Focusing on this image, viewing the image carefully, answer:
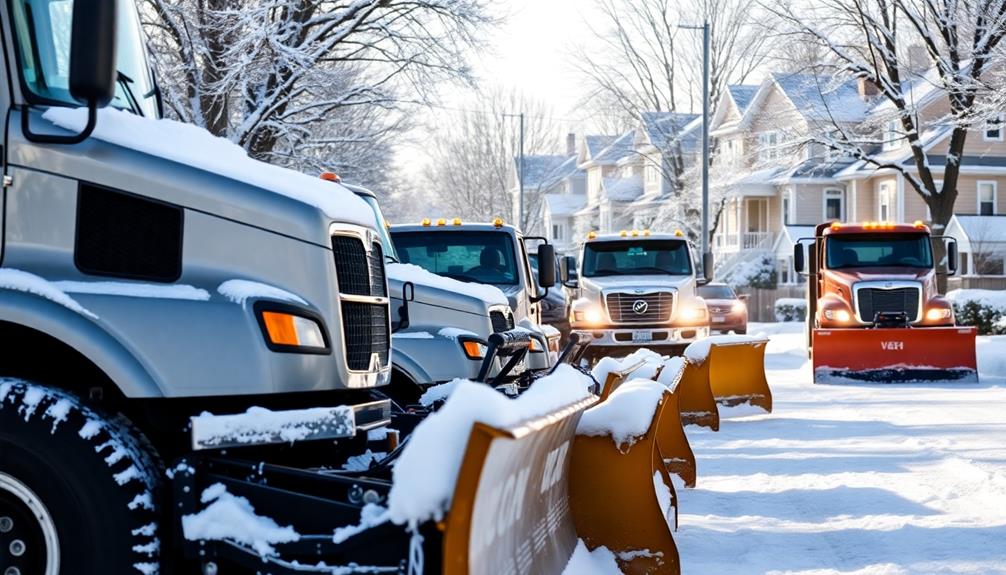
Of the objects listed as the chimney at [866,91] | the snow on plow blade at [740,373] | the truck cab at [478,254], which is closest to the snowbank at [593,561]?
the truck cab at [478,254]

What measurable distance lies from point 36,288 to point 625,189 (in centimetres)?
6954

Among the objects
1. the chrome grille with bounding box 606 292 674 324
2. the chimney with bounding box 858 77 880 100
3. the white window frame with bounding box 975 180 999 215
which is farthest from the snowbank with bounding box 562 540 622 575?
the chimney with bounding box 858 77 880 100

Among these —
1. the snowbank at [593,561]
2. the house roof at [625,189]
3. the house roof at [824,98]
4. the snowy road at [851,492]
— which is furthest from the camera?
the house roof at [625,189]

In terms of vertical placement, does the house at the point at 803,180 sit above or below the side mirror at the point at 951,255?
above

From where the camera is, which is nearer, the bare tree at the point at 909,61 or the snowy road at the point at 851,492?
the snowy road at the point at 851,492

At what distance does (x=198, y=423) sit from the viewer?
4492 mm

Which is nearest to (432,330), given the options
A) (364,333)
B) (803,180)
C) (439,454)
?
(364,333)

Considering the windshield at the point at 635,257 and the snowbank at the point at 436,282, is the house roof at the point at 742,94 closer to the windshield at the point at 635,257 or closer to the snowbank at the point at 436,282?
the windshield at the point at 635,257

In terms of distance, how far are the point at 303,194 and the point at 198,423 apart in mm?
1007

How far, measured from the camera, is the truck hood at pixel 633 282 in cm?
2084

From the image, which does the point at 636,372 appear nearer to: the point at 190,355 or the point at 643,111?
the point at 190,355

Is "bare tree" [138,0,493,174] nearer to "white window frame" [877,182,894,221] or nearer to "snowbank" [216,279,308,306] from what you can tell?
"snowbank" [216,279,308,306]

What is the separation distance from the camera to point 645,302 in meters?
20.8

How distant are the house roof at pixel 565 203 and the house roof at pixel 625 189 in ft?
41.4
